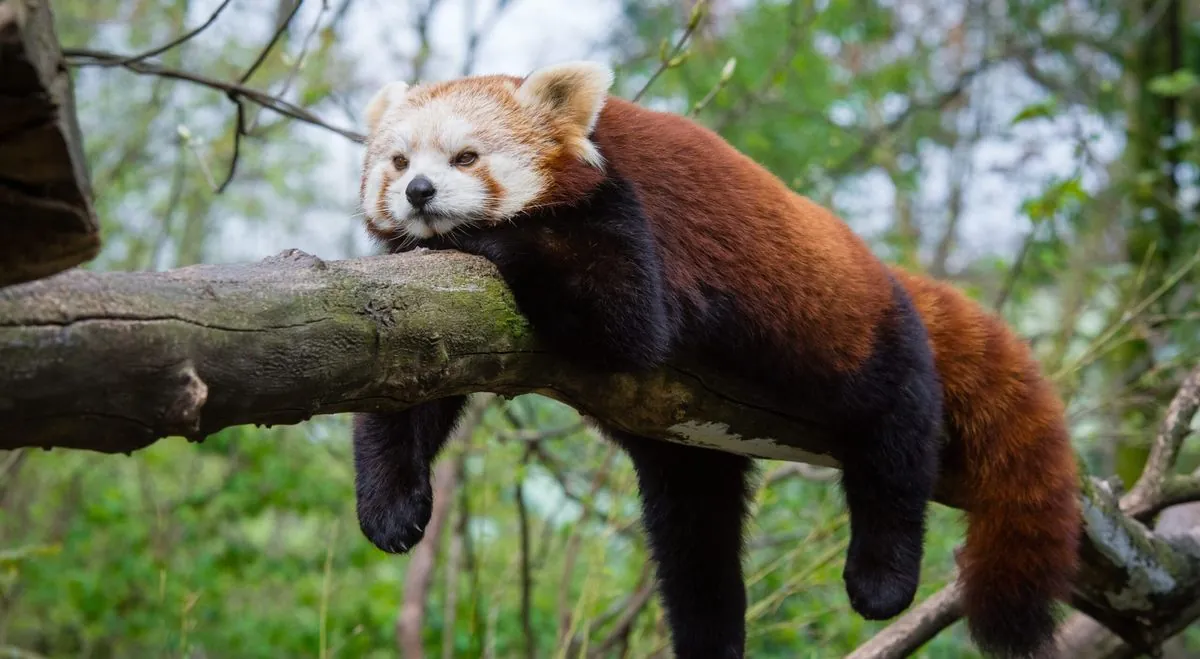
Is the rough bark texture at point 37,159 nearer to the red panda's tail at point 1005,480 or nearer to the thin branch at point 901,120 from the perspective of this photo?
the red panda's tail at point 1005,480

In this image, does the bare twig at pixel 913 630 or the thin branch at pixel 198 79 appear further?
the bare twig at pixel 913 630

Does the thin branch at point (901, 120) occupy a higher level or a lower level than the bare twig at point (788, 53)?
lower

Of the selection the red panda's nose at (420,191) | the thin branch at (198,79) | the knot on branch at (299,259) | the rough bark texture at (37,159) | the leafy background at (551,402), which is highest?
the rough bark texture at (37,159)

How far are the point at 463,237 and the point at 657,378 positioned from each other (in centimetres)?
58

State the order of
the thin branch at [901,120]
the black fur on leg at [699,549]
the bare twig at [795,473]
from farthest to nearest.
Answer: the thin branch at [901,120], the bare twig at [795,473], the black fur on leg at [699,549]

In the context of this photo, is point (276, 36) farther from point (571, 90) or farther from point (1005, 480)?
point (1005, 480)

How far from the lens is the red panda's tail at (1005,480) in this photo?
3168mm

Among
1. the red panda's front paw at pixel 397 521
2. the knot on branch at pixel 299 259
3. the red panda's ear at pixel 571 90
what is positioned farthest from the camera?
the red panda's ear at pixel 571 90

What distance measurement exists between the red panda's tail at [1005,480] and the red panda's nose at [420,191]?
5.46ft

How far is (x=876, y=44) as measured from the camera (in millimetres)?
9031

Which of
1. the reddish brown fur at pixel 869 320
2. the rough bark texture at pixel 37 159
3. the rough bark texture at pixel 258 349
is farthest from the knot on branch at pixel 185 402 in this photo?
the reddish brown fur at pixel 869 320

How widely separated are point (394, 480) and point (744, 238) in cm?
113

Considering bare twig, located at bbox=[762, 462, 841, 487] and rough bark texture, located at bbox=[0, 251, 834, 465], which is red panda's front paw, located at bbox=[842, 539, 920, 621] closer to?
rough bark texture, located at bbox=[0, 251, 834, 465]

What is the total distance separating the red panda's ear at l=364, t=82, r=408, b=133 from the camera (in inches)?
129
